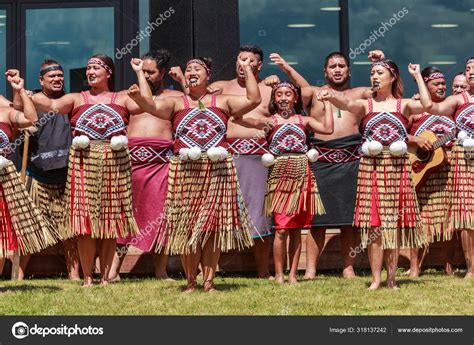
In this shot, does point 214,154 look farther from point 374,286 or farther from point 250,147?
point 250,147

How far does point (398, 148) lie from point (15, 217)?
2484 mm

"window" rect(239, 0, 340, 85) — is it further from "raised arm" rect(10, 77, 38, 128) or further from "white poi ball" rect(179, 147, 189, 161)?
"raised arm" rect(10, 77, 38, 128)

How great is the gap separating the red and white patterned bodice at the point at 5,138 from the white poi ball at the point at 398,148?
96.5 inches

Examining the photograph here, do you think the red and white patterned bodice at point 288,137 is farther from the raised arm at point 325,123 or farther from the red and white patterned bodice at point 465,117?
the red and white patterned bodice at point 465,117

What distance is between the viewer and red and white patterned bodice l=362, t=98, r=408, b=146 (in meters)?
7.13

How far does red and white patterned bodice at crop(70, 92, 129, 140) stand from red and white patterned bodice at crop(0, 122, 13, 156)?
516mm

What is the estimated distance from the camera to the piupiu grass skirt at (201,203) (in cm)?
698

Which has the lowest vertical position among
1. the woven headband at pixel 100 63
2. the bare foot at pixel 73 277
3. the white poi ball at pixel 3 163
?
the bare foot at pixel 73 277

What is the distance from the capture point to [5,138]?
7023 mm

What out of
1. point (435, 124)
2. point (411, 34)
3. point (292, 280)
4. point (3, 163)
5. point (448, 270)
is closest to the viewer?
point (3, 163)

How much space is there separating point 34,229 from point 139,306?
1.03 meters

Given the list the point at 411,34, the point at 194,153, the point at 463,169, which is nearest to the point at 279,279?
the point at 194,153

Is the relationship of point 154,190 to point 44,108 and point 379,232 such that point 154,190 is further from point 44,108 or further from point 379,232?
point 379,232

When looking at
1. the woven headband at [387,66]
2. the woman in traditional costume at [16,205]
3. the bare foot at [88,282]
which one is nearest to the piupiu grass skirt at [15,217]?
the woman in traditional costume at [16,205]
